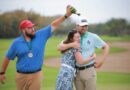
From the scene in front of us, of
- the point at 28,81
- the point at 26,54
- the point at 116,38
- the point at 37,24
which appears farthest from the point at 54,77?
the point at 26,54

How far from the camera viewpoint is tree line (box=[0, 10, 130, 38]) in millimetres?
5821

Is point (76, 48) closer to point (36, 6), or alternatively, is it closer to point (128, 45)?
point (36, 6)

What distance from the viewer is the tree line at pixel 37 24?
5.82 m

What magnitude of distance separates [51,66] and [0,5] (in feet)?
4.58

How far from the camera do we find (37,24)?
578 cm

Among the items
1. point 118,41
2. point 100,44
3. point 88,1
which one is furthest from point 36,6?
point 100,44

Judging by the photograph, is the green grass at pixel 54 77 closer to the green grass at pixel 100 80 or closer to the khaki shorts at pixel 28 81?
the green grass at pixel 100 80

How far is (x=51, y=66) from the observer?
20.4ft

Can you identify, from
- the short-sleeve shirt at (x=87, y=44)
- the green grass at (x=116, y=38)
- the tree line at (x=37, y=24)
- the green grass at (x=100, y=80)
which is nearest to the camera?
the short-sleeve shirt at (x=87, y=44)

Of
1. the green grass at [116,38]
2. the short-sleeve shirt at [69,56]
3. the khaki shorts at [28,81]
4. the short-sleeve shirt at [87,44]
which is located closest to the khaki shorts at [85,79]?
the short-sleeve shirt at [87,44]

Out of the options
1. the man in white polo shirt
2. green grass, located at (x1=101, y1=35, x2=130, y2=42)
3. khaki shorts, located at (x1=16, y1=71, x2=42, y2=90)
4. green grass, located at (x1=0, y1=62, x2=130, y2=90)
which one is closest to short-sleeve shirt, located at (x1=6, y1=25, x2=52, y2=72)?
khaki shorts, located at (x1=16, y1=71, x2=42, y2=90)

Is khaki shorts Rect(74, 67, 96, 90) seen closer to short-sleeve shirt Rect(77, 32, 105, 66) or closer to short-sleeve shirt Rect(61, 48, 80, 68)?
short-sleeve shirt Rect(77, 32, 105, 66)

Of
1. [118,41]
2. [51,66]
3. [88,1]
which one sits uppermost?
[88,1]

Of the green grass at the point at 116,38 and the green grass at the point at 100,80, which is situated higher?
the green grass at the point at 116,38
